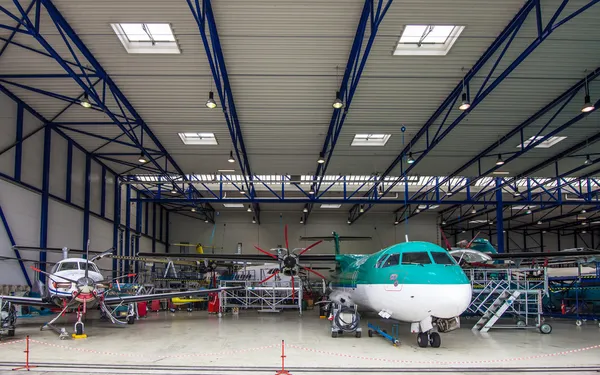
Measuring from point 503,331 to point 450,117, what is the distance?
349 inches

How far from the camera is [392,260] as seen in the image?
13.3 meters

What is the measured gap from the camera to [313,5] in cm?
1221

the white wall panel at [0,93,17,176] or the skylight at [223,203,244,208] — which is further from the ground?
the white wall panel at [0,93,17,176]

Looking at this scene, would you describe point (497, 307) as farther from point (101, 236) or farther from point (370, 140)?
point (101, 236)

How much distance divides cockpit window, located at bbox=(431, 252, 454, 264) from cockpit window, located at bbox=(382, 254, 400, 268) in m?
1.01

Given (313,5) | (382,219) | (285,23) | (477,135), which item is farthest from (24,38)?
(382,219)

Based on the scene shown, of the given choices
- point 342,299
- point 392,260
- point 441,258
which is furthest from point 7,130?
point 441,258

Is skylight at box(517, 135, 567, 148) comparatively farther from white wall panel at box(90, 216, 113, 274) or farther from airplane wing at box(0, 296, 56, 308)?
white wall panel at box(90, 216, 113, 274)

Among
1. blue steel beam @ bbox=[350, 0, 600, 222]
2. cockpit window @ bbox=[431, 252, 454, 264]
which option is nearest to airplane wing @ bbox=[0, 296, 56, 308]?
cockpit window @ bbox=[431, 252, 454, 264]

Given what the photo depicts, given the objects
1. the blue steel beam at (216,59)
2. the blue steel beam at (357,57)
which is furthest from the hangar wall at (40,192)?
the blue steel beam at (357,57)

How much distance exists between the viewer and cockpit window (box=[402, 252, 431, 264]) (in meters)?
12.5

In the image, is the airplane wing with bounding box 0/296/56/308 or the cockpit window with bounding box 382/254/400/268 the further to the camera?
the airplane wing with bounding box 0/296/56/308

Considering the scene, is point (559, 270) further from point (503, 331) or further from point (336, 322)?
point (336, 322)

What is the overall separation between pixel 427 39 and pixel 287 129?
8.63m
